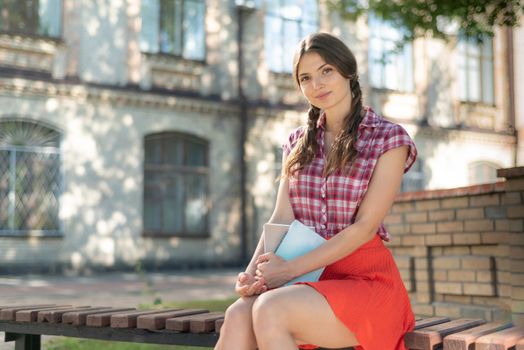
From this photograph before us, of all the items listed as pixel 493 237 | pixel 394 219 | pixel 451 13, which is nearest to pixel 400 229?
pixel 394 219

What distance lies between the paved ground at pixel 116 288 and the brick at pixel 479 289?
14.4 feet

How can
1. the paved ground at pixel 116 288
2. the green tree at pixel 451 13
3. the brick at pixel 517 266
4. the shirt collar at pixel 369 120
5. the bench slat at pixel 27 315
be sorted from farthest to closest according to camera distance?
1. the paved ground at pixel 116 288
2. the green tree at pixel 451 13
3. the brick at pixel 517 266
4. the bench slat at pixel 27 315
5. the shirt collar at pixel 369 120

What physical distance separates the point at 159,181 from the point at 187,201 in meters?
0.84

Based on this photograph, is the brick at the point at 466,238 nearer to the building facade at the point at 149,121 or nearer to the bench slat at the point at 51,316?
the bench slat at the point at 51,316

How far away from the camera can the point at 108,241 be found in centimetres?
1565

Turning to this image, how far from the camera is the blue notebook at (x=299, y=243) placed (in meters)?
2.88

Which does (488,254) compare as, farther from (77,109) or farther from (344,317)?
(77,109)

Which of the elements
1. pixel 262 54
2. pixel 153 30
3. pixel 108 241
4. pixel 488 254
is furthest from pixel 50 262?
pixel 488 254

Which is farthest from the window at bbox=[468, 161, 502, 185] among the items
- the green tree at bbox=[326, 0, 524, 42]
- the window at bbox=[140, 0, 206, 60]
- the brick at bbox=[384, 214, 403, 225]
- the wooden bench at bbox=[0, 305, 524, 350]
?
the wooden bench at bbox=[0, 305, 524, 350]

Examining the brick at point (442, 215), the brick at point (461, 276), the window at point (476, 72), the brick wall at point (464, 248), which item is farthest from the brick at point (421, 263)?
the window at point (476, 72)

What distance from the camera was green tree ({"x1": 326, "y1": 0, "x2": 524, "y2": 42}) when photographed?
8867 millimetres

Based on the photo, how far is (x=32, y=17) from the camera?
15.2m

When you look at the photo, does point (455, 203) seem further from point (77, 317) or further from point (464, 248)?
point (77, 317)

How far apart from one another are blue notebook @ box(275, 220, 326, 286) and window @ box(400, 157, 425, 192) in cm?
1806
